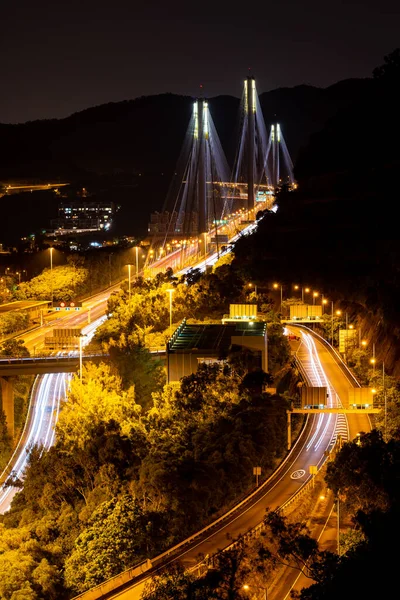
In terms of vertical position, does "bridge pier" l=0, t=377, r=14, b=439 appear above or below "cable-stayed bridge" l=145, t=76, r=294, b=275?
below

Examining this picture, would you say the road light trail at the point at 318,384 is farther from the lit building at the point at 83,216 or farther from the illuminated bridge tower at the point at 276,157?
the lit building at the point at 83,216

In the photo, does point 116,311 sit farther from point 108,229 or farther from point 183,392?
point 108,229

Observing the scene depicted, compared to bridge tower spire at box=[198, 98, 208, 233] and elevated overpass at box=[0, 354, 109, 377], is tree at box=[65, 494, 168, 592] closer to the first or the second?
elevated overpass at box=[0, 354, 109, 377]

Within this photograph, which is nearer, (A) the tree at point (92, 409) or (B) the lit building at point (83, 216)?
(A) the tree at point (92, 409)

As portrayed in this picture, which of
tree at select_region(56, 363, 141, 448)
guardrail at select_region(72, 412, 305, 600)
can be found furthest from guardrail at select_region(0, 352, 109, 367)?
guardrail at select_region(72, 412, 305, 600)

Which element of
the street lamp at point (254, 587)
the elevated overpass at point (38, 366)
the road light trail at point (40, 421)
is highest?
the elevated overpass at point (38, 366)

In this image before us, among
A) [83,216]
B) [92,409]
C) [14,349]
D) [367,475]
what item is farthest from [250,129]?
[83,216]

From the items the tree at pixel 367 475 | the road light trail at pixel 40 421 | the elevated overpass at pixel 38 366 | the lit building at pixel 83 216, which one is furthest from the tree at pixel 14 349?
the lit building at pixel 83 216

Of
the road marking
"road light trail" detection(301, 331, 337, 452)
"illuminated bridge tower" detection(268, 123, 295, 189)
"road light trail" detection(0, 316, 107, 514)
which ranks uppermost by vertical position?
"illuminated bridge tower" detection(268, 123, 295, 189)

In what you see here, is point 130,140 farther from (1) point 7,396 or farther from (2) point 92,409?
(2) point 92,409

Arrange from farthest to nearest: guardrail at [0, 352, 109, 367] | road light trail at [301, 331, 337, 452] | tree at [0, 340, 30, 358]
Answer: tree at [0, 340, 30, 358]
guardrail at [0, 352, 109, 367]
road light trail at [301, 331, 337, 452]
